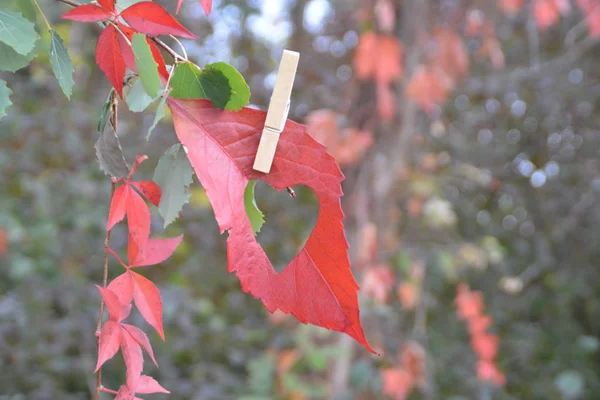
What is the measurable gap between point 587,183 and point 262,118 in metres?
2.82

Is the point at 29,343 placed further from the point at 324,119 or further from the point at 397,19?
the point at 397,19

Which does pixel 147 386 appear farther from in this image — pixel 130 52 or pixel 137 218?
pixel 130 52

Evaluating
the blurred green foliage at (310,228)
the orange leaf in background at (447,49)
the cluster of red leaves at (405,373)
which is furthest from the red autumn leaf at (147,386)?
the orange leaf in background at (447,49)

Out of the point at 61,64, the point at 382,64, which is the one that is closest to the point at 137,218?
the point at 61,64

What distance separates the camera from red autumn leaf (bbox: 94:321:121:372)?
38 centimetres

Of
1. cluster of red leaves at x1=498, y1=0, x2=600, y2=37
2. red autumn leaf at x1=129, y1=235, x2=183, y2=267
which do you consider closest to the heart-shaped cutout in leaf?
cluster of red leaves at x1=498, y1=0, x2=600, y2=37

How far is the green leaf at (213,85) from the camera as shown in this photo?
14.1 inches

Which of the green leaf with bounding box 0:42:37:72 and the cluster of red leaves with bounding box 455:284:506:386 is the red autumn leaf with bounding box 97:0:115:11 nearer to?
the green leaf with bounding box 0:42:37:72

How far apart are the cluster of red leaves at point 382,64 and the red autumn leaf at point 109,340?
4.79 feet

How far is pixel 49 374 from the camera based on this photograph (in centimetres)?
188

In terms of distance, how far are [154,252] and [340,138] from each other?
4.68ft

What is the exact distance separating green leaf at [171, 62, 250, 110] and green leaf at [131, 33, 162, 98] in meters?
0.02

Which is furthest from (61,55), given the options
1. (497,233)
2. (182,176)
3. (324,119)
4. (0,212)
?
(497,233)

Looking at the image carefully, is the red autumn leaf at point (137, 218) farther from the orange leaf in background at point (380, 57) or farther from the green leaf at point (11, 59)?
the orange leaf in background at point (380, 57)
